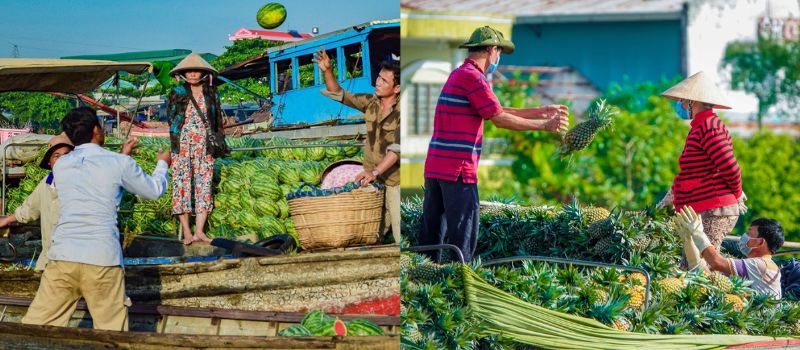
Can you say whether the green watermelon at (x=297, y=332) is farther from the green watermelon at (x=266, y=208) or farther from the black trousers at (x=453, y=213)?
the black trousers at (x=453, y=213)

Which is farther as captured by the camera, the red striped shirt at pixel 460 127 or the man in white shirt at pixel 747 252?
the man in white shirt at pixel 747 252

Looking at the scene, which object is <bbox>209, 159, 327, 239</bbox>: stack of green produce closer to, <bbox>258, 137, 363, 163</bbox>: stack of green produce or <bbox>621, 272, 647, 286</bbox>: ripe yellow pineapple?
<bbox>258, 137, 363, 163</bbox>: stack of green produce

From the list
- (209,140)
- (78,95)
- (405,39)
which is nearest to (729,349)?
(209,140)

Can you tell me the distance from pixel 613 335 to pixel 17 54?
2.86 meters

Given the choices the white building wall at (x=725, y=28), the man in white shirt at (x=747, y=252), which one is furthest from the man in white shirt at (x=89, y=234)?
the white building wall at (x=725, y=28)

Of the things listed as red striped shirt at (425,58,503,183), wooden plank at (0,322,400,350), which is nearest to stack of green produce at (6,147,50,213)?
wooden plank at (0,322,400,350)

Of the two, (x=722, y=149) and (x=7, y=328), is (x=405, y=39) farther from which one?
(x=7, y=328)

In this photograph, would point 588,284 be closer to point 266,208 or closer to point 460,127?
point 460,127

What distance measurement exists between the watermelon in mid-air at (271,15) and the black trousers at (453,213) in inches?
51.0

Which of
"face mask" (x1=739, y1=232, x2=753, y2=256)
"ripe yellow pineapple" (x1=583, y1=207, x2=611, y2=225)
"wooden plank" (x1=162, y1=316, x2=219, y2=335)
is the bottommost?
"wooden plank" (x1=162, y1=316, x2=219, y2=335)

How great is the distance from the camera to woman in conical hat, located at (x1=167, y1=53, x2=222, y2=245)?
6.08 m

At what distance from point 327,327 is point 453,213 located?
1.36 meters

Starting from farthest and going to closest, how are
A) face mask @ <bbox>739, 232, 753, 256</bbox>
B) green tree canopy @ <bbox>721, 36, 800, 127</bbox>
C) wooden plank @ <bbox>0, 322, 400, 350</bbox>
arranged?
green tree canopy @ <bbox>721, 36, 800, 127</bbox>
face mask @ <bbox>739, 232, 753, 256</bbox>
wooden plank @ <bbox>0, 322, 400, 350</bbox>

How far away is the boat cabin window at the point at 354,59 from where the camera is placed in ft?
19.0
